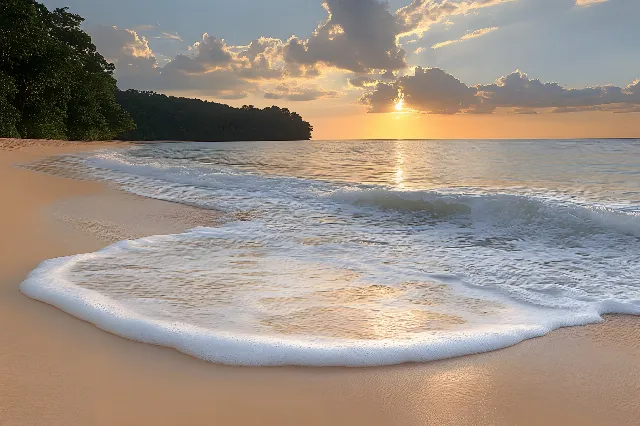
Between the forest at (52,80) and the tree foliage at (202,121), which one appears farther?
the tree foliage at (202,121)

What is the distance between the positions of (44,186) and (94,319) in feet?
27.1

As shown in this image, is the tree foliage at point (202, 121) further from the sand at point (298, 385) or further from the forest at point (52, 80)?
the sand at point (298, 385)

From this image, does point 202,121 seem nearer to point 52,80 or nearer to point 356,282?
point 52,80

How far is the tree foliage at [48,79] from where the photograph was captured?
30.5 metres

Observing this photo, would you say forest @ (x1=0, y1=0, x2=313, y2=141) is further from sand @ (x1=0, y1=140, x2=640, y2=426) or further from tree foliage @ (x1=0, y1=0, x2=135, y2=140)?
sand @ (x1=0, y1=140, x2=640, y2=426)

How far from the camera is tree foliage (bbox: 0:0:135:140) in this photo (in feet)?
100

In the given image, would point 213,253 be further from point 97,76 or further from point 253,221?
point 97,76

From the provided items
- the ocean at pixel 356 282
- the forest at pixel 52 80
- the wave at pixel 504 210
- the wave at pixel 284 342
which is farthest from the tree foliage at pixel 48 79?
the wave at pixel 284 342

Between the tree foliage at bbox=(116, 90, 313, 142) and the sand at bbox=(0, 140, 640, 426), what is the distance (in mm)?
91548

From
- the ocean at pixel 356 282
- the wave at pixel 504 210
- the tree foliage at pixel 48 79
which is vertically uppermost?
the tree foliage at pixel 48 79

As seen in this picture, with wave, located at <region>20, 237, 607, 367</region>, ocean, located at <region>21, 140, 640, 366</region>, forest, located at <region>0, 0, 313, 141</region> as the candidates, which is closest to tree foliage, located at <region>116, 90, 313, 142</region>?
forest, located at <region>0, 0, 313, 141</region>

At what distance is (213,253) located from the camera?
16.5 ft

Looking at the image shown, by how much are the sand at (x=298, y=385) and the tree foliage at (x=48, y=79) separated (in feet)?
107

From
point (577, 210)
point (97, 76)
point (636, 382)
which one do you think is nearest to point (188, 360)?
point (636, 382)
